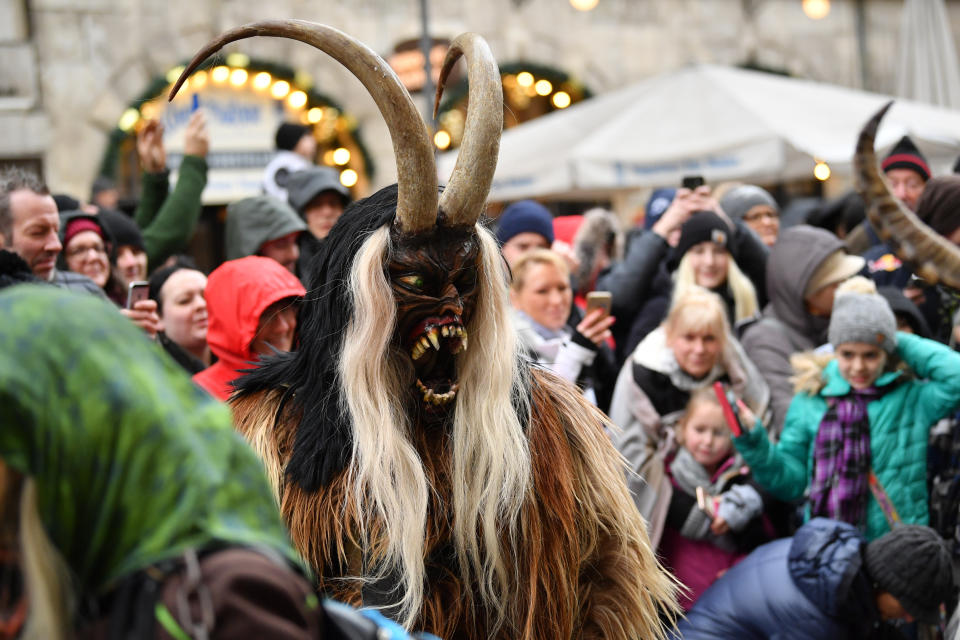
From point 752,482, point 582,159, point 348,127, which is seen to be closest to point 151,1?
point 348,127

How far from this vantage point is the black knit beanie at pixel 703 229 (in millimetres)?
5160

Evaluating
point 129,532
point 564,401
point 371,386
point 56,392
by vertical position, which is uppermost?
point 56,392

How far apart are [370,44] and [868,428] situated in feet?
28.8

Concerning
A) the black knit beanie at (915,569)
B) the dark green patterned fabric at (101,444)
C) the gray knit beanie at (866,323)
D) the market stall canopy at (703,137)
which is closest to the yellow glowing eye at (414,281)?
the dark green patterned fabric at (101,444)

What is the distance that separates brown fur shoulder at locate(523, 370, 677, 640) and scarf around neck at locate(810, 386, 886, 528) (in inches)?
64.1

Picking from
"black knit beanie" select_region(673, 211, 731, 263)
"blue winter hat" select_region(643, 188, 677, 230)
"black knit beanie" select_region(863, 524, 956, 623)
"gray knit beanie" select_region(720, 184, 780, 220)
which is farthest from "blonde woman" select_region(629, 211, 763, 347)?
"black knit beanie" select_region(863, 524, 956, 623)

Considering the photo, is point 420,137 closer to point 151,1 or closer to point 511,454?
point 511,454

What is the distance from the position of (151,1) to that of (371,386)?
10.1 meters

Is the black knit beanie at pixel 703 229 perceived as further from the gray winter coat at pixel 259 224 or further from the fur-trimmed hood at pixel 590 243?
the gray winter coat at pixel 259 224

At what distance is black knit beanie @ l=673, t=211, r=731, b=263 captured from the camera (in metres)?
5.16

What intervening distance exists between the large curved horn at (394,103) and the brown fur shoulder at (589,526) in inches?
23.3

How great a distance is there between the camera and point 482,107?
8.02ft

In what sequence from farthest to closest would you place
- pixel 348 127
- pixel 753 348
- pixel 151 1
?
pixel 348 127
pixel 151 1
pixel 753 348

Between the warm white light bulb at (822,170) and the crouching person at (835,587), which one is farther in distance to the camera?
the warm white light bulb at (822,170)
